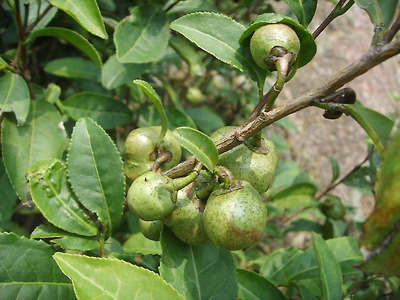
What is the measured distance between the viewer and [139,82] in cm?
139

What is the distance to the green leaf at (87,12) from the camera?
68.2 inches

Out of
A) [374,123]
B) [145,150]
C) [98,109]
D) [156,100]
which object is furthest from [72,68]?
[374,123]

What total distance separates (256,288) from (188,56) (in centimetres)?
142

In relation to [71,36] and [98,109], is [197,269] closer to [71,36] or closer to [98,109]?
[71,36]

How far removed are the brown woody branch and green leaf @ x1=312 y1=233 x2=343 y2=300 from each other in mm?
741

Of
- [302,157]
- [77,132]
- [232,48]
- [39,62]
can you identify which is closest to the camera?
[232,48]

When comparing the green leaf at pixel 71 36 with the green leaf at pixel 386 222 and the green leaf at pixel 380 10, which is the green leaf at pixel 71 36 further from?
the green leaf at pixel 386 222

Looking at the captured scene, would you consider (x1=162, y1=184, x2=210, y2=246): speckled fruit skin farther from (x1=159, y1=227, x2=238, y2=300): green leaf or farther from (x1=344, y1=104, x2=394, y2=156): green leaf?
(x1=344, y1=104, x2=394, y2=156): green leaf

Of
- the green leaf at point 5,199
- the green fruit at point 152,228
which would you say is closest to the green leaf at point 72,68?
the green leaf at point 5,199

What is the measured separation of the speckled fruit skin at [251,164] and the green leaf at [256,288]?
1.74ft

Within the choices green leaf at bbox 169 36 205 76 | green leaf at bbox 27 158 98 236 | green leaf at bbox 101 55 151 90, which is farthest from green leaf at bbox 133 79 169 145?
green leaf at bbox 169 36 205 76

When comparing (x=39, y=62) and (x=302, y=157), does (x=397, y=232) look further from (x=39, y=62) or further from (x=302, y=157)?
(x=302, y=157)

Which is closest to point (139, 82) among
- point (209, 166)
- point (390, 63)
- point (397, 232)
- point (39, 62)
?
point (209, 166)

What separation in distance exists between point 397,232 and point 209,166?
24.7 inches
